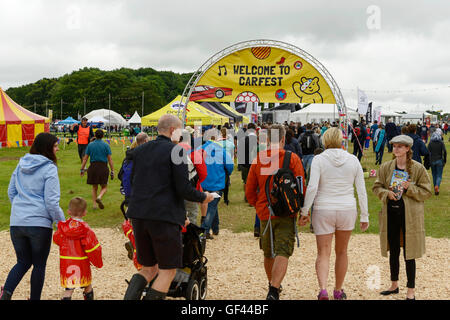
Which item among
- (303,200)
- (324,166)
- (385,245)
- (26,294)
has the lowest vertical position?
(26,294)

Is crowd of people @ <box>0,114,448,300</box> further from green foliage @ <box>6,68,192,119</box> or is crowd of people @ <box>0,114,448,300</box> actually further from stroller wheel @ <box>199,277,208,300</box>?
green foliage @ <box>6,68,192,119</box>

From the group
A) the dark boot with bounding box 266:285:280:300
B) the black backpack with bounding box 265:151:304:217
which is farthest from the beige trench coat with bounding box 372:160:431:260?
the dark boot with bounding box 266:285:280:300

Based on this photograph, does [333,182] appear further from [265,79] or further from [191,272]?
[265,79]

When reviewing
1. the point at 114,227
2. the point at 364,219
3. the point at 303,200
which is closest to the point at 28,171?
the point at 303,200

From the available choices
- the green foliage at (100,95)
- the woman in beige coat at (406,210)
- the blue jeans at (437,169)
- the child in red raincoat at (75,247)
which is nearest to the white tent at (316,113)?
the blue jeans at (437,169)

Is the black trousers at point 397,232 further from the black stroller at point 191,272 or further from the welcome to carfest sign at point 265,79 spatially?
the welcome to carfest sign at point 265,79

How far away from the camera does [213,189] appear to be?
724 centimetres

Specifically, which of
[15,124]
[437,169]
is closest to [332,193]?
[437,169]

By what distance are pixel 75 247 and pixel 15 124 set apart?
88.3 ft

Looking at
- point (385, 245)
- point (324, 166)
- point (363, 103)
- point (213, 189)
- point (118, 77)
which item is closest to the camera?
point (324, 166)

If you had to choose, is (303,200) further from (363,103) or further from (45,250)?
(363,103)

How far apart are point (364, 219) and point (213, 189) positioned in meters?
3.32

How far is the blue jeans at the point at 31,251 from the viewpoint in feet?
12.9

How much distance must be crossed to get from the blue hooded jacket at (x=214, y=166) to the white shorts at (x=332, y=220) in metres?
3.04
